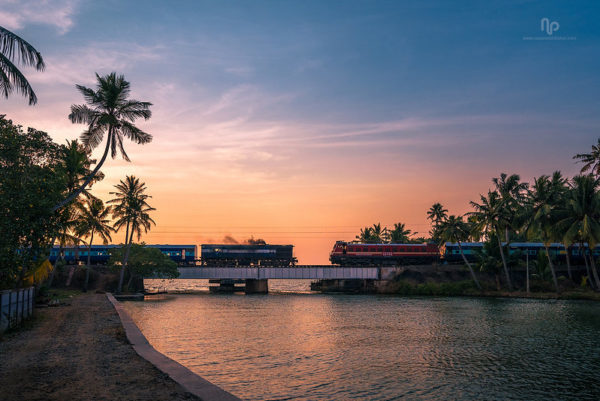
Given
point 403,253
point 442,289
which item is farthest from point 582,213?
point 403,253

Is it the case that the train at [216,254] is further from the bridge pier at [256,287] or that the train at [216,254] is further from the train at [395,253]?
the bridge pier at [256,287]

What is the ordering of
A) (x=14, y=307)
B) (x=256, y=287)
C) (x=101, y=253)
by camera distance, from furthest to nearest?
(x=256, y=287), (x=101, y=253), (x=14, y=307)

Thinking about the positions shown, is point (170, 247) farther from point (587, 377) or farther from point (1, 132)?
point (587, 377)

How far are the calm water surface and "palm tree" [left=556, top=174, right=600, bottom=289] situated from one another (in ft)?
76.2

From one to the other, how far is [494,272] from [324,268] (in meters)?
33.1

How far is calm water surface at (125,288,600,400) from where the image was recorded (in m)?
16.9

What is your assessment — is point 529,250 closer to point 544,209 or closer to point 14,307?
point 544,209

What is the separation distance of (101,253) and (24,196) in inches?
2748

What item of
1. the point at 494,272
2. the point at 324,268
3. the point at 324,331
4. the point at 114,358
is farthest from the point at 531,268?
the point at 114,358

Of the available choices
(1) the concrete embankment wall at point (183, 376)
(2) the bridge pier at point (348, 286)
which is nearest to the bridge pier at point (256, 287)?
(2) the bridge pier at point (348, 286)

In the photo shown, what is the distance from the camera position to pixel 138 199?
73750mm

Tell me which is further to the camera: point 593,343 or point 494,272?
point 494,272

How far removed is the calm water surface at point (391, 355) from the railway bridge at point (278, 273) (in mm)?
43380

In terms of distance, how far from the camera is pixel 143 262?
2965 inches
